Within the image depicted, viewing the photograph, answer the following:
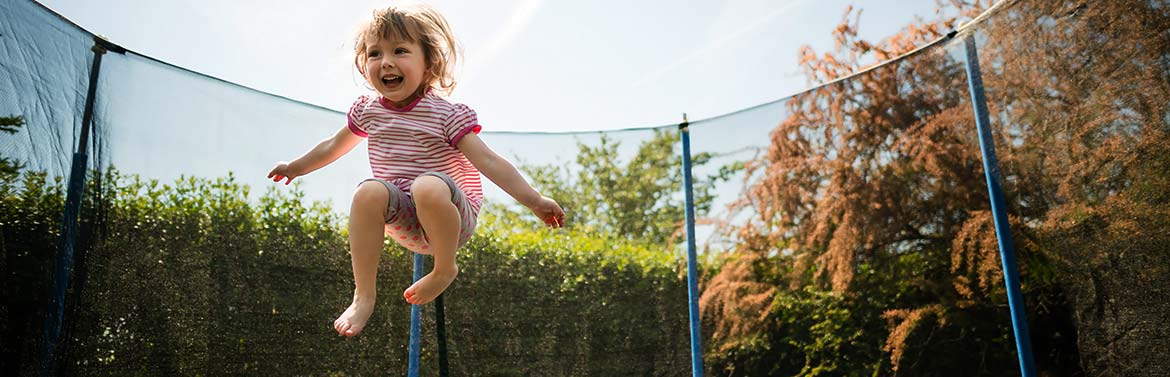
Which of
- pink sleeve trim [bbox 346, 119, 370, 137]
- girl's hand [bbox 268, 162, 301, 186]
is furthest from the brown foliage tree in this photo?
girl's hand [bbox 268, 162, 301, 186]

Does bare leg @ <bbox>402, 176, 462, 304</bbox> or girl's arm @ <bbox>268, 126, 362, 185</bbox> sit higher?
girl's arm @ <bbox>268, 126, 362, 185</bbox>

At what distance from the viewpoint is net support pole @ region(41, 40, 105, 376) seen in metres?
1.79

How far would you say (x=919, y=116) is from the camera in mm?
2871

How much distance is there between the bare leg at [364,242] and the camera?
123 centimetres

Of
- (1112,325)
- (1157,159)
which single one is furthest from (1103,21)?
(1112,325)

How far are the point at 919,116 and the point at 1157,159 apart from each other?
1.06m

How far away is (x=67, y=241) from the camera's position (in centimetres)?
185

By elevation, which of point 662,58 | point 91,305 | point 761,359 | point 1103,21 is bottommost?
point 761,359

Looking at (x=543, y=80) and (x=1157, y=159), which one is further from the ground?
(x=543, y=80)

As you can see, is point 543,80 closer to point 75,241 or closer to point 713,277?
point 713,277

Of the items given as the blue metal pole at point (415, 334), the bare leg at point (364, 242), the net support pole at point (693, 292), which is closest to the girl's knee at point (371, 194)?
the bare leg at point (364, 242)

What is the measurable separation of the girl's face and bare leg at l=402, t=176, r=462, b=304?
221 mm

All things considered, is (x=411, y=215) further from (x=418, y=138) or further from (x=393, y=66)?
(x=393, y=66)

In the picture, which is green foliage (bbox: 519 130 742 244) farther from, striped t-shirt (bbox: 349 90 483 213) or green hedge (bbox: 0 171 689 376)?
striped t-shirt (bbox: 349 90 483 213)
